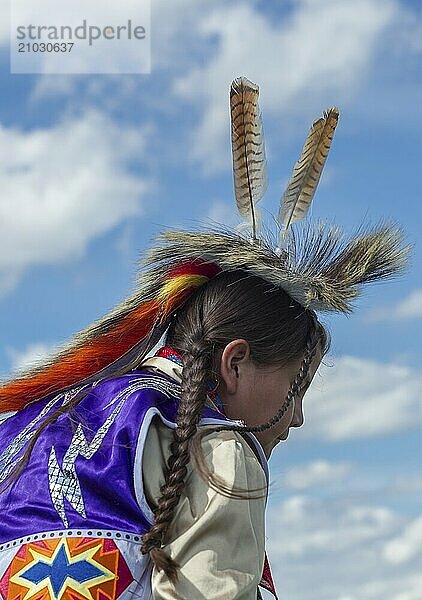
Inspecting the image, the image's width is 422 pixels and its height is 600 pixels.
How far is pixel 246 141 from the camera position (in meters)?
3.28

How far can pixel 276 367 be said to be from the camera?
2.85m

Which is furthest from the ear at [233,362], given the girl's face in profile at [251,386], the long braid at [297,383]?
the long braid at [297,383]

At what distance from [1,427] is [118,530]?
1.74 ft

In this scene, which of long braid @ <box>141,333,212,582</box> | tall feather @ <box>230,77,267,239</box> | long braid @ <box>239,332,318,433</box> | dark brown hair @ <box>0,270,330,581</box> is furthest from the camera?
tall feather @ <box>230,77,267,239</box>

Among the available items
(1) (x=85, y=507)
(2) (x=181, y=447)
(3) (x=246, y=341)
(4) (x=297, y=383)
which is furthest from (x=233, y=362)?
(1) (x=85, y=507)

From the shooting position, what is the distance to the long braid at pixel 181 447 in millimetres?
2445

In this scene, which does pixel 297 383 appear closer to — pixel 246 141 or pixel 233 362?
pixel 233 362

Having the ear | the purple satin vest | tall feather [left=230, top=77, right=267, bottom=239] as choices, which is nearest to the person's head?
the ear

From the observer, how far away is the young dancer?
8.09 feet

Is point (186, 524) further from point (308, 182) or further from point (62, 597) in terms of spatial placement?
point (308, 182)

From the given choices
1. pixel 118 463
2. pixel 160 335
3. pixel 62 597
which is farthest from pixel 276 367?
pixel 62 597

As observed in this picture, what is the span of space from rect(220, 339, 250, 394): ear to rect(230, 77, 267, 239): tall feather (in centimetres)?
→ 59

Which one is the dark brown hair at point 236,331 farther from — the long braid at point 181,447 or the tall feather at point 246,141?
the tall feather at point 246,141

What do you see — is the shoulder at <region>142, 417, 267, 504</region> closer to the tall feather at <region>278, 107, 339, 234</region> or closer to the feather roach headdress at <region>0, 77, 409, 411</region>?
the feather roach headdress at <region>0, 77, 409, 411</region>
